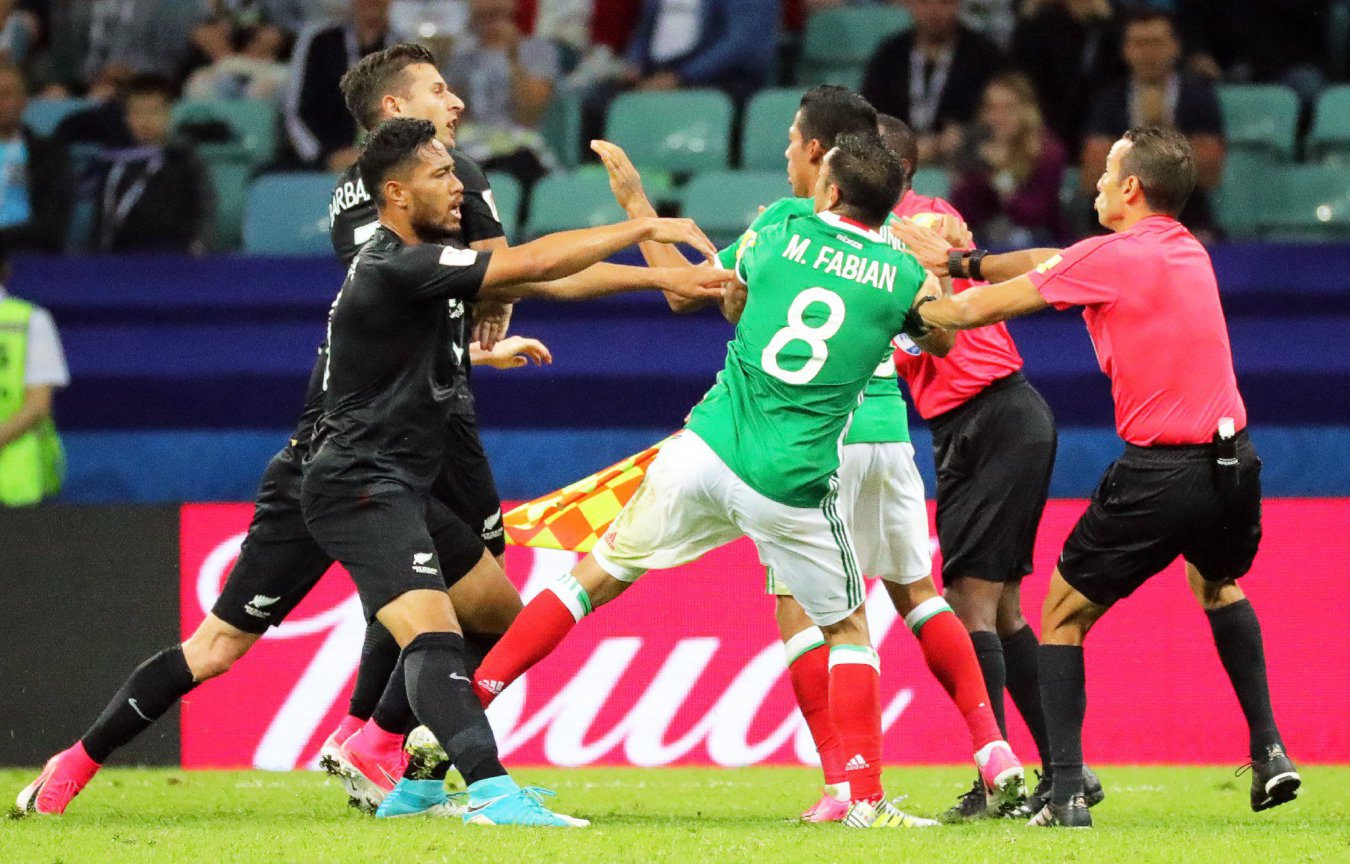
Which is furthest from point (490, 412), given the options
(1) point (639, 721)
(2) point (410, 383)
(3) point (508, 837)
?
(3) point (508, 837)

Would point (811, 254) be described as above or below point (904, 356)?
above

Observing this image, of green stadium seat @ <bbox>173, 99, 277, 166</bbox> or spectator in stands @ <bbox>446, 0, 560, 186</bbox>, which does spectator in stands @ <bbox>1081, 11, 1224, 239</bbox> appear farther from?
green stadium seat @ <bbox>173, 99, 277, 166</bbox>

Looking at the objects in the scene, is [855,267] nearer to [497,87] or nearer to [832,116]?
[832,116]

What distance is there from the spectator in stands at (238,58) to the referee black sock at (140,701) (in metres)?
6.44

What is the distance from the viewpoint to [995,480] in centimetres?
637

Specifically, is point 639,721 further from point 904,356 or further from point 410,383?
point 410,383

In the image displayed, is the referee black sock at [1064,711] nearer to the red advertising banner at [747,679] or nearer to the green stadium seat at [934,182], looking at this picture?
the red advertising banner at [747,679]

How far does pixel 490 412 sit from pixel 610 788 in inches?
126

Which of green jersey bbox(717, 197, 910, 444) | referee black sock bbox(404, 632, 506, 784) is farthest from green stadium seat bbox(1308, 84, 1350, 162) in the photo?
referee black sock bbox(404, 632, 506, 784)

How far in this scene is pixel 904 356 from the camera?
6.48m

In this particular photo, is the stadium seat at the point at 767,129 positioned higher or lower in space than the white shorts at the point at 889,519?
higher

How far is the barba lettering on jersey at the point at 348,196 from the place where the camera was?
6.03m

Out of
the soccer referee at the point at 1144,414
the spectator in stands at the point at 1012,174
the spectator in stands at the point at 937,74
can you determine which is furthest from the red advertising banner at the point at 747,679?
the spectator in stands at the point at 937,74

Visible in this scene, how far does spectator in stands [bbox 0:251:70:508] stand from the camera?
31.0ft
